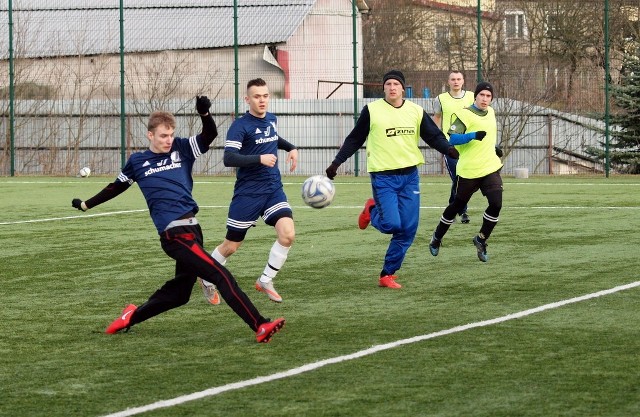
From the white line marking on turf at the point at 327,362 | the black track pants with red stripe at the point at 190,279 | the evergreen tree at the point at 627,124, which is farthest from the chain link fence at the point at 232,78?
the black track pants with red stripe at the point at 190,279

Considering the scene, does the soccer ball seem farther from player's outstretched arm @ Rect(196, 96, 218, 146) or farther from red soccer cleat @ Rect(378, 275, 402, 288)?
player's outstretched arm @ Rect(196, 96, 218, 146)

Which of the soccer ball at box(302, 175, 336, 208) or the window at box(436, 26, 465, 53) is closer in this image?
the soccer ball at box(302, 175, 336, 208)

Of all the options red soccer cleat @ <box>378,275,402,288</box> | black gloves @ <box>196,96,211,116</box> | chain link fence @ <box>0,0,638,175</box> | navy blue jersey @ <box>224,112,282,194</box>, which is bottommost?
red soccer cleat @ <box>378,275,402,288</box>

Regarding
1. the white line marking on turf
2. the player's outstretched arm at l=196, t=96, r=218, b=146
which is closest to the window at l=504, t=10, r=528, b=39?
the white line marking on turf

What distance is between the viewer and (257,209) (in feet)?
35.5

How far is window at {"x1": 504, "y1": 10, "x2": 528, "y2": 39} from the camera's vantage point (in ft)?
149

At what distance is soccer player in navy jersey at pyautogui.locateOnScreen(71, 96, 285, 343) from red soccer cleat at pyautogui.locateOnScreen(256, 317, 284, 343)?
0.03 m

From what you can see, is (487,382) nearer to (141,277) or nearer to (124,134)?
(141,277)

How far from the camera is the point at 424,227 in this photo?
17047mm

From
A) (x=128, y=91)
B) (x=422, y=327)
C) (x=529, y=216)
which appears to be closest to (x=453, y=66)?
(x=128, y=91)

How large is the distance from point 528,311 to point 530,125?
22.5 m

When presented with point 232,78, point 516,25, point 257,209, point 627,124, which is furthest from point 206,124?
point 516,25

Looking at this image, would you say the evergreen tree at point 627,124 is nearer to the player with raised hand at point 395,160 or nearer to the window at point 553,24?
→ the window at point 553,24

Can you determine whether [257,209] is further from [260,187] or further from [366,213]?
[366,213]
